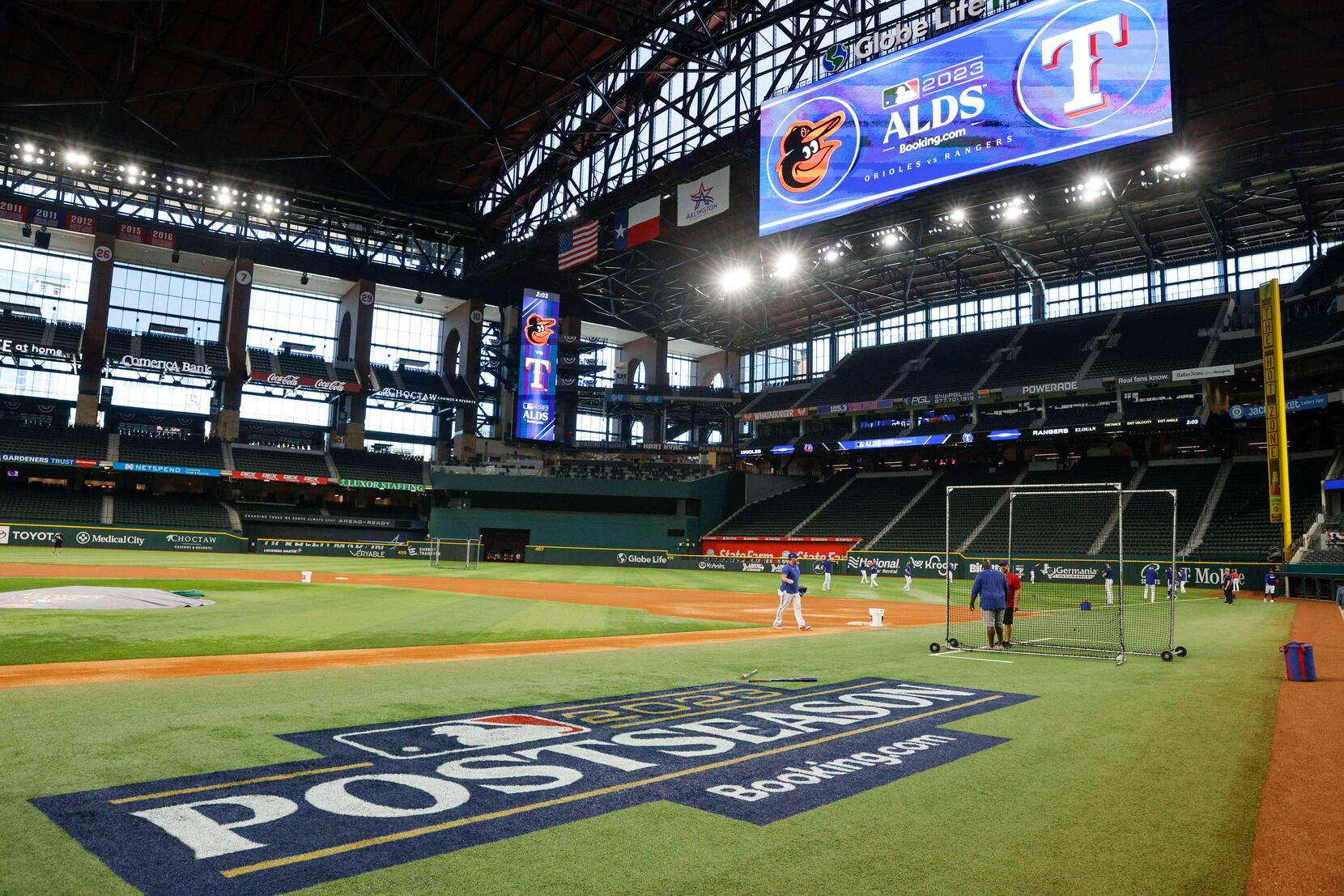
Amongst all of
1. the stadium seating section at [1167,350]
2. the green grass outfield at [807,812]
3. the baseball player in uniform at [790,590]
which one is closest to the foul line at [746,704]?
the green grass outfield at [807,812]

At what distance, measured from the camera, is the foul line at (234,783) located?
5.16m

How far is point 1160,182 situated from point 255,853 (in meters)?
45.0

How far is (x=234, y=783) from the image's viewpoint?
5.56m

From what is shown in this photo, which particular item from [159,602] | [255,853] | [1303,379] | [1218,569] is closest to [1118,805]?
[255,853]

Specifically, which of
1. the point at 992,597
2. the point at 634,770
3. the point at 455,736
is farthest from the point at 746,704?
the point at 992,597

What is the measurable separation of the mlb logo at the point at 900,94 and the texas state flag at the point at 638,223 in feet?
42.5

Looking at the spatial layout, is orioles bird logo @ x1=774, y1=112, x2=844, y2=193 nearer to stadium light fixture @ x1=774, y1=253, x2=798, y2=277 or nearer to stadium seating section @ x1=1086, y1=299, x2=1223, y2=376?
stadium light fixture @ x1=774, y1=253, x2=798, y2=277

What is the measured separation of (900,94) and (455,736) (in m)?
30.6

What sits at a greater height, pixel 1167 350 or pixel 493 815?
pixel 1167 350

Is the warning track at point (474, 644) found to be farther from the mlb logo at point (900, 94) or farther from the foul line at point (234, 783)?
the mlb logo at point (900, 94)

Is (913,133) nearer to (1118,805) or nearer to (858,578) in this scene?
(858,578)

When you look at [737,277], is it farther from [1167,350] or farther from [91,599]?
[91,599]

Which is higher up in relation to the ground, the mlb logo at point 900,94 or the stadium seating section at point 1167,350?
the mlb logo at point 900,94

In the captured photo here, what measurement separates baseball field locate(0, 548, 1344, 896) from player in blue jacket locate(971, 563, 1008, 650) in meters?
0.87
